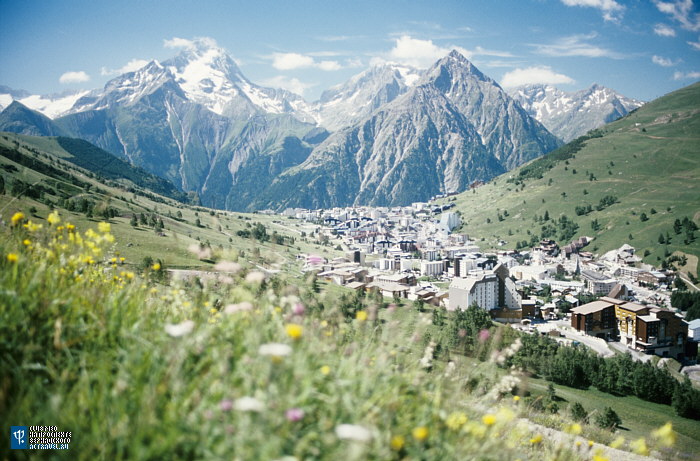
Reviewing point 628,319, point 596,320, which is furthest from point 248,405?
point 628,319

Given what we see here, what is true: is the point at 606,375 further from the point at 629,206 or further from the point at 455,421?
the point at 629,206

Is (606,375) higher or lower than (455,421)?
lower

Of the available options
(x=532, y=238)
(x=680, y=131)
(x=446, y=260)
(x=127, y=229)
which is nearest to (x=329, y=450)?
(x=127, y=229)

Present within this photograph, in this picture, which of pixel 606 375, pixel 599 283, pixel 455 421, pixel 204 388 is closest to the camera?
pixel 204 388

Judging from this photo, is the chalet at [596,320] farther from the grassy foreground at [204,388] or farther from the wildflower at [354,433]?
the wildflower at [354,433]

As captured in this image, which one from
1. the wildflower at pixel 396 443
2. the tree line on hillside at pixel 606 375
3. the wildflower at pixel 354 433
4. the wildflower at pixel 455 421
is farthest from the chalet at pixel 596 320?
the wildflower at pixel 354 433

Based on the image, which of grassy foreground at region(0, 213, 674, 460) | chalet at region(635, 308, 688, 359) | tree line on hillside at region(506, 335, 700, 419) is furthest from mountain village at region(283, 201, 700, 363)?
grassy foreground at region(0, 213, 674, 460)

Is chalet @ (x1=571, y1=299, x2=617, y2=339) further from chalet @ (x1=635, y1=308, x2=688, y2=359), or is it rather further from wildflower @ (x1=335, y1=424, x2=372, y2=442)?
wildflower @ (x1=335, y1=424, x2=372, y2=442)

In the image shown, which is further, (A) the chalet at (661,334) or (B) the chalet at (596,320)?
(B) the chalet at (596,320)
